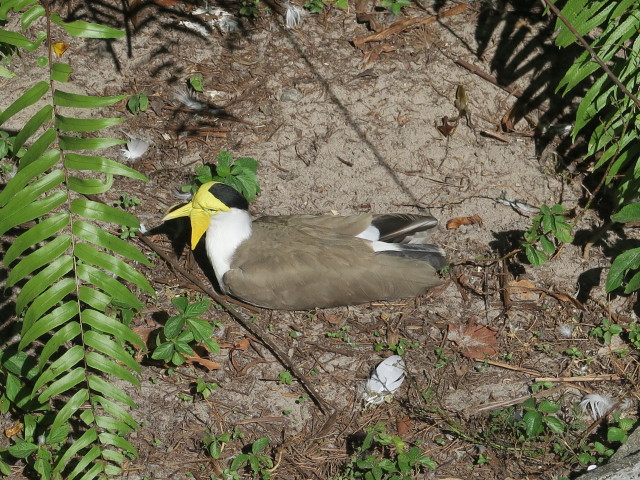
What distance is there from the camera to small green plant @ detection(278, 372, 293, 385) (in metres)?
4.91

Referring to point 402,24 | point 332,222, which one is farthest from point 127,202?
point 402,24

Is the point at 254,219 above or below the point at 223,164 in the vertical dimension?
below

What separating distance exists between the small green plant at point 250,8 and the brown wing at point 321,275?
92.3 inches

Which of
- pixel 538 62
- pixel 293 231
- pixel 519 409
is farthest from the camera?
pixel 538 62

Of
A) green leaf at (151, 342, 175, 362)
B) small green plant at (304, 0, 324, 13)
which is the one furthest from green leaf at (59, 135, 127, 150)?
A: small green plant at (304, 0, 324, 13)

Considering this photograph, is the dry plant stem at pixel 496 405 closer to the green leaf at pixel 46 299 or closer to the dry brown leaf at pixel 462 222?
the dry brown leaf at pixel 462 222

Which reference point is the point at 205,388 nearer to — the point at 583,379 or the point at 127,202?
the point at 127,202

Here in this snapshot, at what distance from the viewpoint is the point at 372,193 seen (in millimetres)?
5840

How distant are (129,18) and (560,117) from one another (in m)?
3.73

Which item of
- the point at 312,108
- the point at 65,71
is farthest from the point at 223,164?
the point at 65,71

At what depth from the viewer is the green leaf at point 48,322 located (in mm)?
3348

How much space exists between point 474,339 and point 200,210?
2.08 meters

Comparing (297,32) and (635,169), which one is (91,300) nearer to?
(635,169)

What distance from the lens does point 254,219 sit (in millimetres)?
5816
